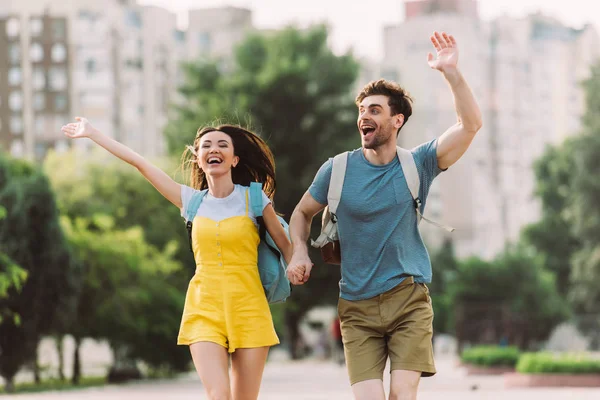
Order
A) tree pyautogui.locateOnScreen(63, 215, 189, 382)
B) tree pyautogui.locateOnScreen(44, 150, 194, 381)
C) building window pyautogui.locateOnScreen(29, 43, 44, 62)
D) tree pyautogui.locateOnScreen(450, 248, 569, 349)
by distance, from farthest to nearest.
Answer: building window pyautogui.locateOnScreen(29, 43, 44, 62)
tree pyautogui.locateOnScreen(450, 248, 569, 349)
tree pyautogui.locateOnScreen(44, 150, 194, 381)
tree pyautogui.locateOnScreen(63, 215, 189, 382)

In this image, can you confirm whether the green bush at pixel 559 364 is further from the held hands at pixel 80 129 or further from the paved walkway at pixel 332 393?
the held hands at pixel 80 129

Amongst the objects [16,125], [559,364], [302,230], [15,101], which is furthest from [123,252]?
[15,101]

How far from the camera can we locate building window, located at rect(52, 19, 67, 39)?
102 metres

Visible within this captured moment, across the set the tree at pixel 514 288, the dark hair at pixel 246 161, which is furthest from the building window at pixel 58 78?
the dark hair at pixel 246 161

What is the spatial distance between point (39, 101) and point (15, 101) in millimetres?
1698

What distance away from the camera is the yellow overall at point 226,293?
26.9 ft

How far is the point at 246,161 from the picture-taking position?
8.84 metres

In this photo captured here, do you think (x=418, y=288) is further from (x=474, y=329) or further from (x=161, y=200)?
(x=474, y=329)

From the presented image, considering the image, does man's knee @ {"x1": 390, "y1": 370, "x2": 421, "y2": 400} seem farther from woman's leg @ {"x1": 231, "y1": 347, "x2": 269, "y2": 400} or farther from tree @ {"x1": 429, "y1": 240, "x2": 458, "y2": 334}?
tree @ {"x1": 429, "y1": 240, "x2": 458, "y2": 334}

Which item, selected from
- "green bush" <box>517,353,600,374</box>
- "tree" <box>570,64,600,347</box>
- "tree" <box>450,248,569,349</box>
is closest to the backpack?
"green bush" <box>517,353,600,374</box>

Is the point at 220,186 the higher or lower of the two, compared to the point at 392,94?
lower

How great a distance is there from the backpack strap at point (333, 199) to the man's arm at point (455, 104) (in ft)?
1.81

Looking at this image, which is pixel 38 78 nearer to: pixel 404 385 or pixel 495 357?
pixel 495 357

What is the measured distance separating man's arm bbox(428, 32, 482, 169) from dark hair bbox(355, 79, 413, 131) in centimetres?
27
